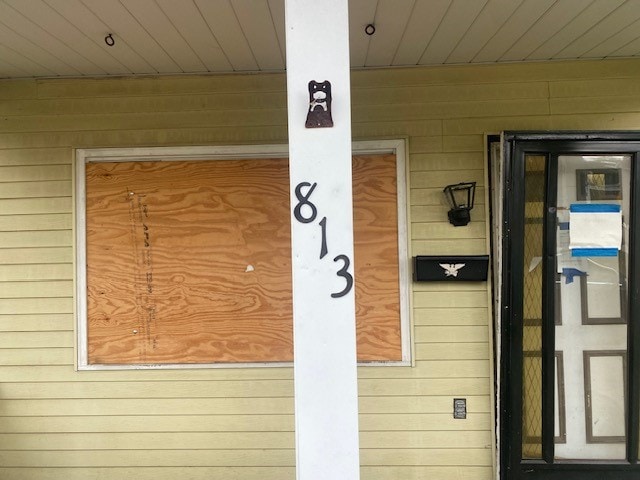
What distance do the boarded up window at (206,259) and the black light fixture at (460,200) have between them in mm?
320

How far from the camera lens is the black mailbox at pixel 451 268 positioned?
2492mm

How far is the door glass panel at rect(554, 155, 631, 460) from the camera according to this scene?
2.43 meters

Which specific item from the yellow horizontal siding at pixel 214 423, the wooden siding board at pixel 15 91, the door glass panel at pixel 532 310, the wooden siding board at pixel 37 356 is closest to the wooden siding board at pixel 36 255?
the wooden siding board at pixel 37 356

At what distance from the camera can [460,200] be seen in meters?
2.52

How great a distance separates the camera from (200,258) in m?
2.59

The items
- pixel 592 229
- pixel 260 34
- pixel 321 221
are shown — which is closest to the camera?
pixel 321 221

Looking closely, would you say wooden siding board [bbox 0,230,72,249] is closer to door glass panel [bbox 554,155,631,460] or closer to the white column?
the white column

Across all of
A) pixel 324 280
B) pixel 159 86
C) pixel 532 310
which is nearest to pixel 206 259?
pixel 159 86

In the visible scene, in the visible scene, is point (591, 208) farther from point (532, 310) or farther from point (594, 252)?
point (532, 310)

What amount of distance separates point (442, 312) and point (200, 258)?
146 cm

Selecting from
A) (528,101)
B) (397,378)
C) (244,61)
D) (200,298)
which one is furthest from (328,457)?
(528,101)

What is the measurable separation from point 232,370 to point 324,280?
1.47 metres

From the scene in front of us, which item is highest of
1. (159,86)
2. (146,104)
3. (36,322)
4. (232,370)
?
(159,86)

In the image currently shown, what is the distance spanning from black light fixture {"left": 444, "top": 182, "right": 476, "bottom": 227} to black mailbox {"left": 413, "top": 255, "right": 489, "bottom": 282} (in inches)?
8.2
